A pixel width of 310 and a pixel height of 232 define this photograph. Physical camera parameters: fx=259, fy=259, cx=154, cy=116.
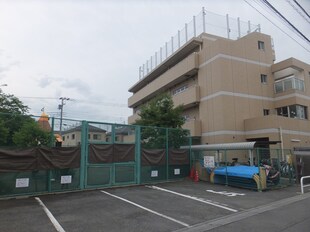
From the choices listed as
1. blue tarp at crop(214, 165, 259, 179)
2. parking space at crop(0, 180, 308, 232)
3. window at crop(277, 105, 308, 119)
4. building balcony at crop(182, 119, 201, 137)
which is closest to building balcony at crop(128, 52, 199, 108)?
building balcony at crop(182, 119, 201, 137)

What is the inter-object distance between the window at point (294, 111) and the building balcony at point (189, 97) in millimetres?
8569

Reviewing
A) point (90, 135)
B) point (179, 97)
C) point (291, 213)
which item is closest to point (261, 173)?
point (291, 213)

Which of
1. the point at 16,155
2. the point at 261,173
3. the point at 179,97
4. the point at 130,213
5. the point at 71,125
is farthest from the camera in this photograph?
the point at 179,97

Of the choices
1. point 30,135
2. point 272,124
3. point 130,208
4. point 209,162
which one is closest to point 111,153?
point 30,135

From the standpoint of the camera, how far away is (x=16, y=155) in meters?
9.87

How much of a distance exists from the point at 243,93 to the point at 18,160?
20182mm

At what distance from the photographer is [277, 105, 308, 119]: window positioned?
24.8 meters

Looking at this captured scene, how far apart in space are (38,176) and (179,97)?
19734 mm

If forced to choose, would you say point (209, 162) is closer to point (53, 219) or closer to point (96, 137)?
point (96, 137)

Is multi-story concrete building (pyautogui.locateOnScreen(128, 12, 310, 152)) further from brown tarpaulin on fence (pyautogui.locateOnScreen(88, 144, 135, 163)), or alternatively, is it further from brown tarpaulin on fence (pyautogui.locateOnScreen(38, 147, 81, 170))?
brown tarpaulin on fence (pyautogui.locateOnScreen(38, 147, 81, 170))

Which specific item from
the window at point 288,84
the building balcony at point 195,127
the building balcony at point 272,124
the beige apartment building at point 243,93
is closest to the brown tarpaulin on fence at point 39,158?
the beige apartment building at point 243,93

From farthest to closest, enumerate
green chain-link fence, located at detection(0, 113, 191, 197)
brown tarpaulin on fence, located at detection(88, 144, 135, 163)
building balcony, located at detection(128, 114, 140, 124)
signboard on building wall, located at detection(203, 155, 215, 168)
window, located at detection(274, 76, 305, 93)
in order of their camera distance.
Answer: building balcony, located at detection(128, 114, 140, 124), window, located at detection(274, 76, 305, 93), signboard on building wall, located at detection(203, 155, 215, 168), brown tarpaulin on fence, located at detection(88, 144, 135, 163), green chain-link fence, located at detection(0, 113, 191, 197)

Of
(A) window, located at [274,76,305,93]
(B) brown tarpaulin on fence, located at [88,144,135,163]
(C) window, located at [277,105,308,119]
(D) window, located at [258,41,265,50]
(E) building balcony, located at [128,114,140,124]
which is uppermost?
(D) window, located at [258,41,265,50]

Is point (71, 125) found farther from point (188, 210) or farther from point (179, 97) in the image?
point (179, 97)
